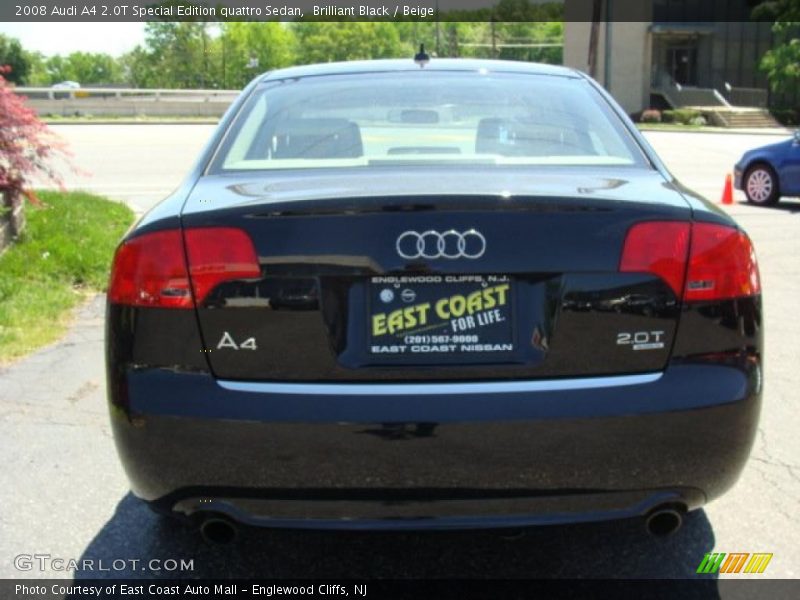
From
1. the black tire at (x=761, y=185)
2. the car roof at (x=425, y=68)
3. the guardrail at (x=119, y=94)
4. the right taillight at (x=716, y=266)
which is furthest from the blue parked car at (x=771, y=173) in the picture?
the guardrail at (x=119, y=94)

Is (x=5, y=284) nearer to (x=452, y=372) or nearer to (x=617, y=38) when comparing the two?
(x=452, y=372)

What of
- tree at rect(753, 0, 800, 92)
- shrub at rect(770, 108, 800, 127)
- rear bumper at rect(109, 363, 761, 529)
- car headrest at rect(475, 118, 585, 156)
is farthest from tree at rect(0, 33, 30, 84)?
rear bumper at rect(109, 363, 761, 529)

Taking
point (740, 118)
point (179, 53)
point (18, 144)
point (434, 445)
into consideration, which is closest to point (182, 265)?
point (434, 445)

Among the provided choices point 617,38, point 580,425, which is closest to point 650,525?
point 580,425

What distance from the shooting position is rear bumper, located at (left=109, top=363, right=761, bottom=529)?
2479 millimetres

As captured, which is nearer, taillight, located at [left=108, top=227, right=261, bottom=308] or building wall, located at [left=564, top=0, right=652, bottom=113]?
taillight, located at [left=108, top=227, right=261, bottom=308]

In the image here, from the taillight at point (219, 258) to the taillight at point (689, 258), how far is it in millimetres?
1015

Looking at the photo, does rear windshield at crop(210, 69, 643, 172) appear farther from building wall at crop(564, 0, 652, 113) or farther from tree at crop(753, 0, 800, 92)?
building wall at crop(564, 0, 652, 113)

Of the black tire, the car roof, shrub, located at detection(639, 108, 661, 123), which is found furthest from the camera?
shrub, located at detection(639, 108, 661, 123)

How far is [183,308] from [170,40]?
280 feet

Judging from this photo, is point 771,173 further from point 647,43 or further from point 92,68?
point 92,68

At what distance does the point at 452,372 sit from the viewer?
2512mm

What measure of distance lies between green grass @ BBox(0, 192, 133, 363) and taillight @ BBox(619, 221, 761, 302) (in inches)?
170

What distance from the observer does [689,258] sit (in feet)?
8.50
